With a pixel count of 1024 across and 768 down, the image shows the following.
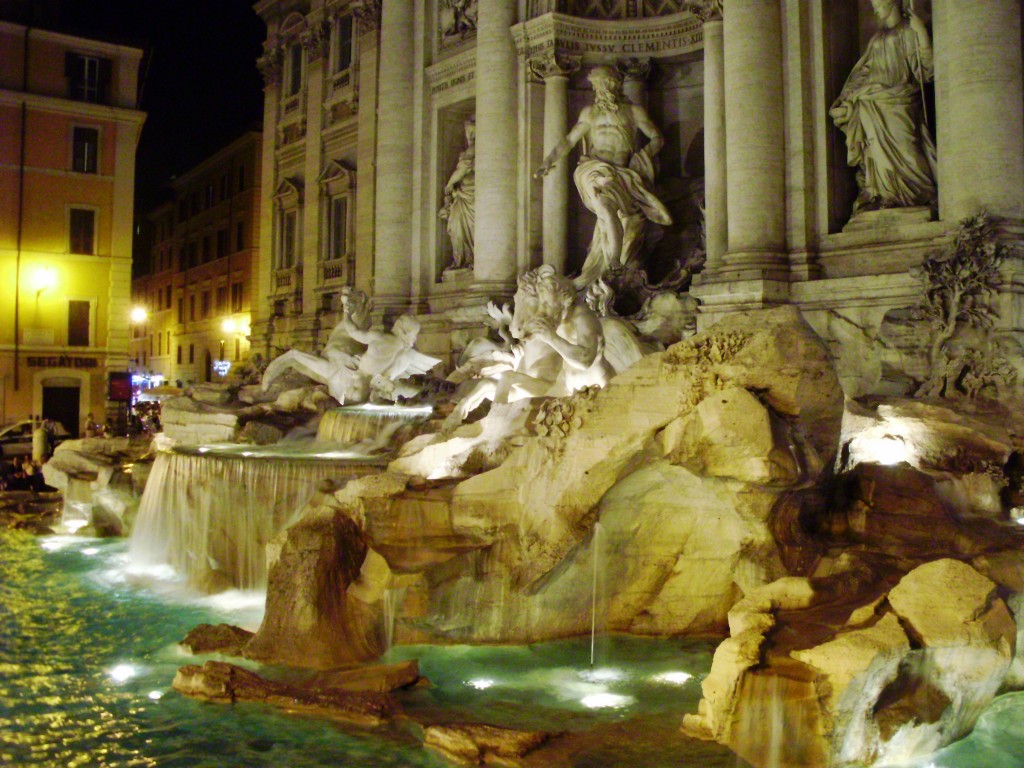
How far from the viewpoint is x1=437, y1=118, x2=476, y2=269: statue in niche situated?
17.2 meters

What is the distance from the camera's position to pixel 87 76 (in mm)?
27391

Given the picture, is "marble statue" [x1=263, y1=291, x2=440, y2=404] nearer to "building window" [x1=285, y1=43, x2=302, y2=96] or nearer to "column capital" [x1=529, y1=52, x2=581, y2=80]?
"column capital" [x1=529, y1=52, x2=581, y2=80]

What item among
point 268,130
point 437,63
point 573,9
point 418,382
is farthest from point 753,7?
point 268,130

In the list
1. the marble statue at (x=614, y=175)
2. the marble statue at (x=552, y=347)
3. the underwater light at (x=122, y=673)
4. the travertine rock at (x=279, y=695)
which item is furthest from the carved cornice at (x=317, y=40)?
the travertine rock at (x=279, y=695)

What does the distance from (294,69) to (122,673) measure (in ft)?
64.1

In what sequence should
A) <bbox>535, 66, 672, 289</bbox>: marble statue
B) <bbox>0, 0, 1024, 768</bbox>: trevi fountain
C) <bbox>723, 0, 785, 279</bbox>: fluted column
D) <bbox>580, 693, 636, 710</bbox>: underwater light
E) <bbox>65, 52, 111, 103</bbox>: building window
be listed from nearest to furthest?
<bbox>0, 0, 1024, 768</bbox>: trevi fountain, <bbox>580, 693, 636, 710</bbox>: underwater light, <bbox>723, 0, 785, 279</bbox>: fluted column, <bbox>535, 66, 672, 289</bbox>: marble statue, <bbox>65, 52, 111, 103</bbox>: building window

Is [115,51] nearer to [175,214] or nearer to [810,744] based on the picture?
[175,214]

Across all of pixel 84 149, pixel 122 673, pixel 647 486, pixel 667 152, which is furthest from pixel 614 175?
pixel 84 149

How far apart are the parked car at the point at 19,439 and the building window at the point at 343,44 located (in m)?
10.1

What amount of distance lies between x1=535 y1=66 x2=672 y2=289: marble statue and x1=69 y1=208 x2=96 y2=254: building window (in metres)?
17.7

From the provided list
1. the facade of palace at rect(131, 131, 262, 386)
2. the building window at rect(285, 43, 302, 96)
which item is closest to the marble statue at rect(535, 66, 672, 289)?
the building window at rect(285, 43, 302, 96)

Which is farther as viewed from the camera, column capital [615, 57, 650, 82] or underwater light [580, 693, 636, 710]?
column capital [615, 57, 650, 82]

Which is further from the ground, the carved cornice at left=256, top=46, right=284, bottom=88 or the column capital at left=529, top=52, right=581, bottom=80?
the carved cornice at left=256, top=46, right=284, bottom=88

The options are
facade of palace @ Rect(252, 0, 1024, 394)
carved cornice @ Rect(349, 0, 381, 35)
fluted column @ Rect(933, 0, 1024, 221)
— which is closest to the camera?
fluted column @ Rect(933, 0, 1024, 221)
